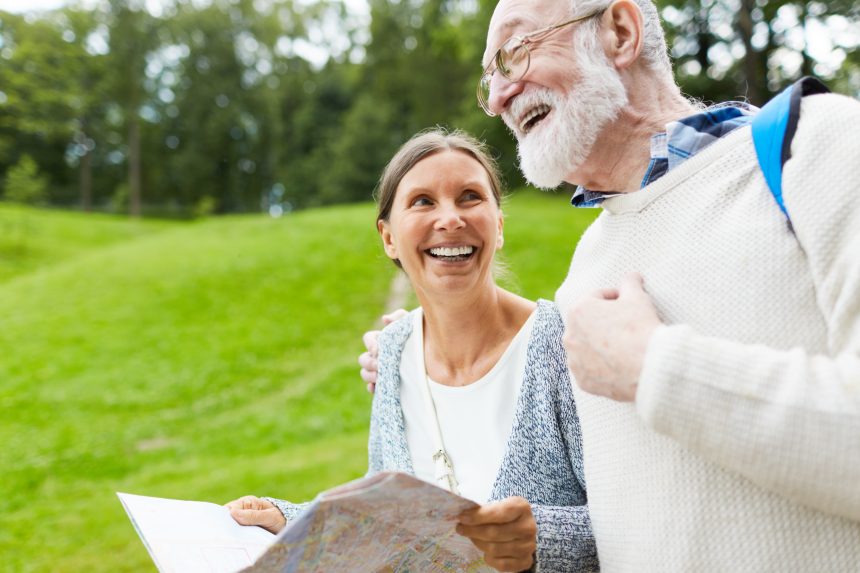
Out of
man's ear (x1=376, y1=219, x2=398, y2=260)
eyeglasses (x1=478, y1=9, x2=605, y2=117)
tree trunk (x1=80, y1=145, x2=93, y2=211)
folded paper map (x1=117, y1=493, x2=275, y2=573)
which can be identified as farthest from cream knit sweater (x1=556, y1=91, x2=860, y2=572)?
tree trunk (x1=80, y1=145, x2=93, y2=211)

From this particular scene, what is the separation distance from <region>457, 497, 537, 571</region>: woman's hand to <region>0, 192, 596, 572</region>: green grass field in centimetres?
167

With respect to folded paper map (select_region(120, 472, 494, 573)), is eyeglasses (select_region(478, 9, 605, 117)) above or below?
above

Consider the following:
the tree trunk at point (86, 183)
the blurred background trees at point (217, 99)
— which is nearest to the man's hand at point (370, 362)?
the blurred background trees at point (217, 99)

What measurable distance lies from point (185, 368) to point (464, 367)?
408 inches

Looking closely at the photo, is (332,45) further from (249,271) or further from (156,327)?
(156,327)

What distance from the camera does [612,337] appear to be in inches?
52.6

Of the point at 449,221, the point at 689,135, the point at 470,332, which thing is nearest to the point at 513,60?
the point at 689,135

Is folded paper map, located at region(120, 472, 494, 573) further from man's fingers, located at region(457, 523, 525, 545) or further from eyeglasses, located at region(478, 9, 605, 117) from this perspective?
eyeglasses, located at region(478, 9, 605, 117)

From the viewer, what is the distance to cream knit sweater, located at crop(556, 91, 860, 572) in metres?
1.15

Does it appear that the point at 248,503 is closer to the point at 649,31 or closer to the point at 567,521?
the point at 567,521

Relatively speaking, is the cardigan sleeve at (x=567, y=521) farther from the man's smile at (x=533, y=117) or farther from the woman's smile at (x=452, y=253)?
the man's smile at (x=533, y=117)

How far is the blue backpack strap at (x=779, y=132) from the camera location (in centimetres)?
133

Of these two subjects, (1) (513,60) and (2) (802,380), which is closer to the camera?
(2) (802,380)

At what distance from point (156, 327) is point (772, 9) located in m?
14.7
